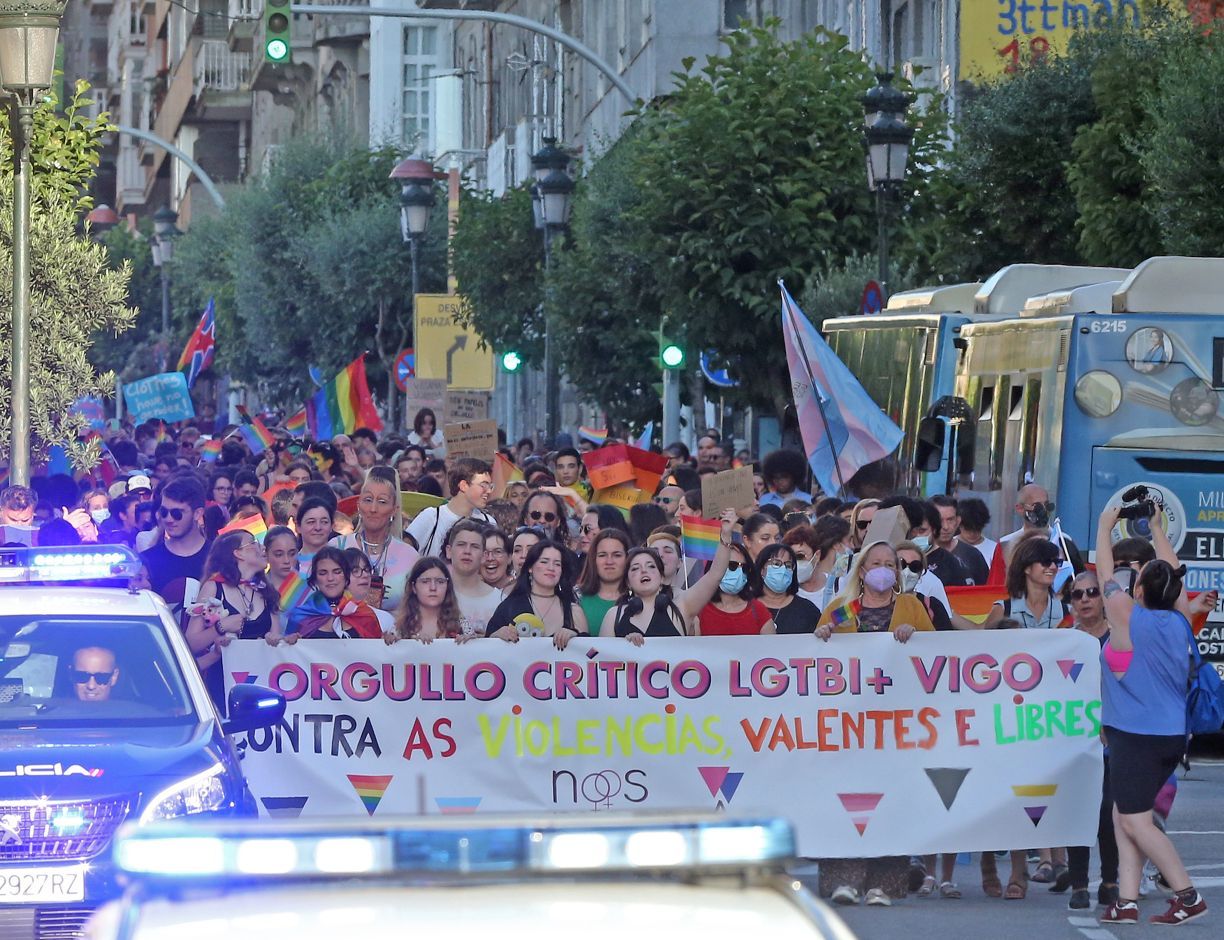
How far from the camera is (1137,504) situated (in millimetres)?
14320

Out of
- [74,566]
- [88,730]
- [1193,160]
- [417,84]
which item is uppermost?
[417,84]

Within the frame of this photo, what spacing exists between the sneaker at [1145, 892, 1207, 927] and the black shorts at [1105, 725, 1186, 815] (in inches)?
15.2

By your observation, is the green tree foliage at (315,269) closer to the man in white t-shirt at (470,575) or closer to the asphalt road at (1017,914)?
the man in white t-shirt at (470,575)

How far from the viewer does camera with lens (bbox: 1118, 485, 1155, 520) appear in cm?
1392

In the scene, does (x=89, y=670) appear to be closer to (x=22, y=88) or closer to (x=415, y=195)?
(x=22, y=88)

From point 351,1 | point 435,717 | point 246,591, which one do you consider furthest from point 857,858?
point 351,1

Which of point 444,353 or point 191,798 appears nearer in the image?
point 191,798

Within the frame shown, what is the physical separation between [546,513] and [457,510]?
561 millimetres

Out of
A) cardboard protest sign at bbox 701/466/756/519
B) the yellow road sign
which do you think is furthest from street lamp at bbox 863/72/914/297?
the yellow road sign

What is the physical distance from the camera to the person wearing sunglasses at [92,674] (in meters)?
8.37

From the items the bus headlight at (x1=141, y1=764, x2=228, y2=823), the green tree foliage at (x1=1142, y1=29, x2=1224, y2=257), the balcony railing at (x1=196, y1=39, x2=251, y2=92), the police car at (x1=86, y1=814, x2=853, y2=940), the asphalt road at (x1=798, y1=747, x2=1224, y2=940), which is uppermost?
the balcony railing at (x1=196, y1=39, x2=251, y2=92)

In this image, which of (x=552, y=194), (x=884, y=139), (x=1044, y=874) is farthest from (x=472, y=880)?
(x=552, y=194)

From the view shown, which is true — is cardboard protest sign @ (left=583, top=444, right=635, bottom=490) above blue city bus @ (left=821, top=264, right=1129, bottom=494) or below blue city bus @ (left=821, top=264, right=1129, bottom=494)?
below

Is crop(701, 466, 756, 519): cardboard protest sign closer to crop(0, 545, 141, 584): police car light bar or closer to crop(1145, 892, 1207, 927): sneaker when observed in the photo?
crop(1145, 892, 1207, 927): sneaker
